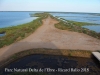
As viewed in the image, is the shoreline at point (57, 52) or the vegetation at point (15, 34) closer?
the shoreline at point (57, 52)

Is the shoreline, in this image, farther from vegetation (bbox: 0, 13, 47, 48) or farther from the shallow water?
vegetation (bbox: 0, 13, 47, 48)

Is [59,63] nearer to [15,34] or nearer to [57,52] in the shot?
[57,52]

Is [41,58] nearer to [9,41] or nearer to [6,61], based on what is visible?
[6,61]

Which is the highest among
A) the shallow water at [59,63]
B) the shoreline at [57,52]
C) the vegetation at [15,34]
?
the vegetation at [15,34]

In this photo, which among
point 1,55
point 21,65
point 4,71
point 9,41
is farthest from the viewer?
point 9,41

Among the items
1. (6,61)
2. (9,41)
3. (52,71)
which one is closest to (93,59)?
(52,71)

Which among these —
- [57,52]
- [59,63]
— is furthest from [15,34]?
[59,63]

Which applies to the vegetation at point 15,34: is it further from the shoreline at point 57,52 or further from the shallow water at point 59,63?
the shallow water at point 59,63

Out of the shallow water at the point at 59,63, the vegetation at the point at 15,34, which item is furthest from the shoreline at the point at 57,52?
the vegetation at the point at 15,34

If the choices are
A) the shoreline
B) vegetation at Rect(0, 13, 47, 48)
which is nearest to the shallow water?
the shoreline
